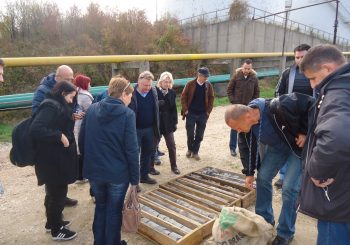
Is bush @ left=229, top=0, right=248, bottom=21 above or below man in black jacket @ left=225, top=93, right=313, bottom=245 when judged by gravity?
above

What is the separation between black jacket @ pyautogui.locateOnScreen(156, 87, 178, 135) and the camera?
206 inches

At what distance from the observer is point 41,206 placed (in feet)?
14.0

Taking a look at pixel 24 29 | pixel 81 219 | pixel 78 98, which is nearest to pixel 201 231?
pixel 81 219

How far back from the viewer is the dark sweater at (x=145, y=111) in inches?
186

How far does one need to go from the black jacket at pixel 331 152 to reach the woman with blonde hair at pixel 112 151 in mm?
1461

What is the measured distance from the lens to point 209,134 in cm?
796

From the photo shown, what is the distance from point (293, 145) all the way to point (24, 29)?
48.4 feet

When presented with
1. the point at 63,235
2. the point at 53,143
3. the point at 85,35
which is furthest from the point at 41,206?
the point at 85,35

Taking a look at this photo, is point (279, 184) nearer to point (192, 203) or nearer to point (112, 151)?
point (192, 203)

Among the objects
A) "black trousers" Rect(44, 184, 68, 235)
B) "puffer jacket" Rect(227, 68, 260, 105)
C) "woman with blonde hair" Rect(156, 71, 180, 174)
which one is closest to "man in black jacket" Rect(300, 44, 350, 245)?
"black trousers" Rect(44, 184, 68, 235)

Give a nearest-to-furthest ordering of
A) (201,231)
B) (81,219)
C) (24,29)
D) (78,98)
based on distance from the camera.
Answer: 1. (201,231)
2. (81,219)
3. (78,98)
4. (24,29)

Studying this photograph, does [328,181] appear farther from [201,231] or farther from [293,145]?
[201,231]

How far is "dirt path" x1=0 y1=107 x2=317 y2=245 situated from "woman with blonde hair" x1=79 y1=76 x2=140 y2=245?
713 millimetres

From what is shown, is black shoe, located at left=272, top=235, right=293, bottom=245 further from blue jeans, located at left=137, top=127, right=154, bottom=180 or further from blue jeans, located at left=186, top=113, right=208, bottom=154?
blue jeans, located at left=186, top=113, right=208, bottom=154
